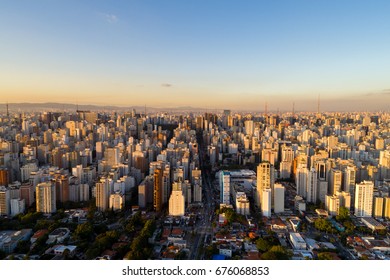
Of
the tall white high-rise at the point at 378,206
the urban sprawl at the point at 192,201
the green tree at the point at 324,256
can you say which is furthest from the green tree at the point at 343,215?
the green tree at the point at 324,256

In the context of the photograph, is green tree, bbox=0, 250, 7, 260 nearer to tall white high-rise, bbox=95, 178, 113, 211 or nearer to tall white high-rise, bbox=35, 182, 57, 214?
tall white high-rise, bbox=35, 182, 57, 214

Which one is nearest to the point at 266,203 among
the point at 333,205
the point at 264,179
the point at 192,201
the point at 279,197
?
the point at 279,197

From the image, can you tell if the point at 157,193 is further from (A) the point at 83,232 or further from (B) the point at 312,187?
(B) the point at 312,187

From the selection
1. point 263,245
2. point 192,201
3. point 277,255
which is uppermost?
point 277,255

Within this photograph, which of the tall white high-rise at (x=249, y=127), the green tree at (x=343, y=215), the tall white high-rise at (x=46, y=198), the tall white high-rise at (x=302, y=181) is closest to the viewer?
the green tree at (x=343, y=215)

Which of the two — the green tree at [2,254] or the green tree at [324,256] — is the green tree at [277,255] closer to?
the green tree at [324,256]

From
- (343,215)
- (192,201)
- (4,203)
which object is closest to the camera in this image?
(343,215)

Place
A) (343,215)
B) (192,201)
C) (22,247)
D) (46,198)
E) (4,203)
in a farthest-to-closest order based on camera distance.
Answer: (192,201) < (46,198) < (4,203) < (343,215) < (22,247)
